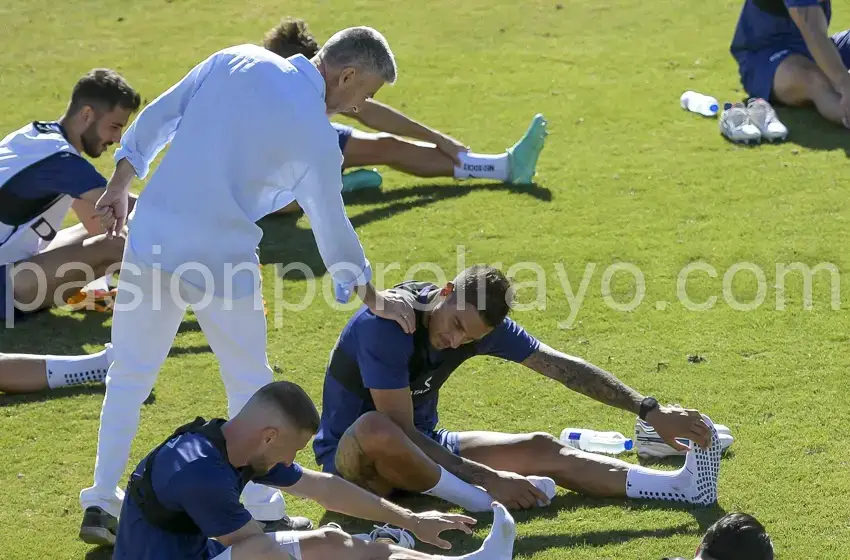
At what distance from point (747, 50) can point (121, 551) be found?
7.06 metres

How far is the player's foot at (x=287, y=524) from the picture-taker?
437 cm

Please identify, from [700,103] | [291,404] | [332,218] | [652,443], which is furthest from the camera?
[700,103]

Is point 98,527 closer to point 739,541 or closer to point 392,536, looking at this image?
point 392,536

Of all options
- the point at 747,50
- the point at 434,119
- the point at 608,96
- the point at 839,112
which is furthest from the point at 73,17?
the point at 839,112

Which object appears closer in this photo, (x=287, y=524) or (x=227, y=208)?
(x=227, y=208)

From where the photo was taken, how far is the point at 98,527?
13.8 feet

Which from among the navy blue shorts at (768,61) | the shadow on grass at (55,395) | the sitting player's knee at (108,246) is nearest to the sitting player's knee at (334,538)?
the shadow on grass at (55,395)

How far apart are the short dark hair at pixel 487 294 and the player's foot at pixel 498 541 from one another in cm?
76

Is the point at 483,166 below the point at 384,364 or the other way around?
below

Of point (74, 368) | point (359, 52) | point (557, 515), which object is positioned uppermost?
point (359, 52)

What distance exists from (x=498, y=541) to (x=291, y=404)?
0.94 m

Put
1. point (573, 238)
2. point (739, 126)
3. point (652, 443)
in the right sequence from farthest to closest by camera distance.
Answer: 1. point (739, 126)
2. point (573, 238)
3. point (652, 443)

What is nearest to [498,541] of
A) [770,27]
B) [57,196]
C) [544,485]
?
[544,485]

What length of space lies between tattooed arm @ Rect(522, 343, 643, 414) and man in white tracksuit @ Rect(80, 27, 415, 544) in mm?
728
